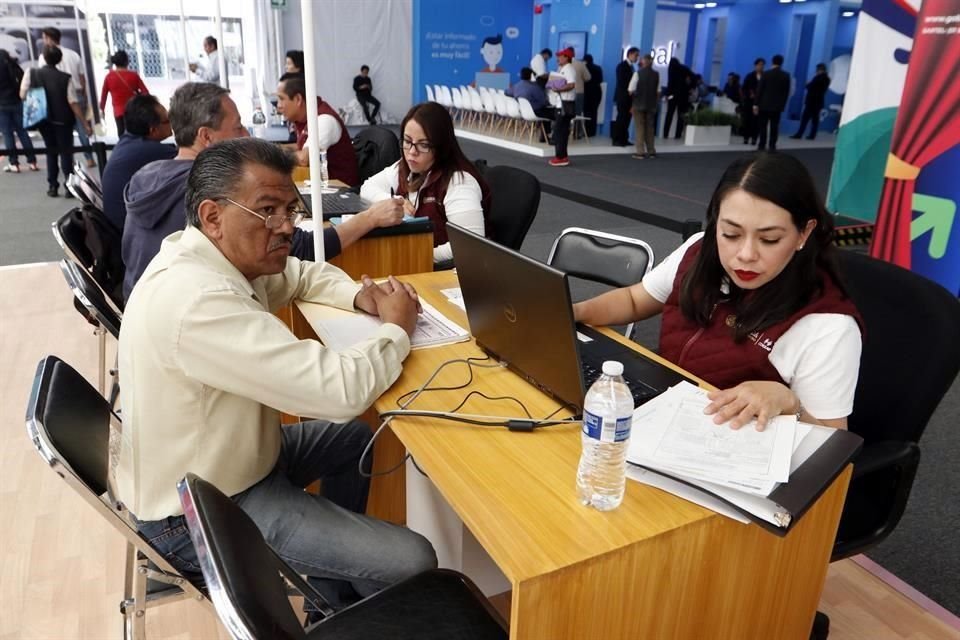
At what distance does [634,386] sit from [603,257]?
3.83ft

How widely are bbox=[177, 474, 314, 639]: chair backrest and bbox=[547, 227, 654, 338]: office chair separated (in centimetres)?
162

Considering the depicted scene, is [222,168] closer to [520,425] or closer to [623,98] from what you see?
[520,425]

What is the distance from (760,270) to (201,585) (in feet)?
4.17

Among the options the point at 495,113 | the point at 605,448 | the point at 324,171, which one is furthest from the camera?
the point at 495,113

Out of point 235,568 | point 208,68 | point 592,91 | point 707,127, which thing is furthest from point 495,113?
point 235,568

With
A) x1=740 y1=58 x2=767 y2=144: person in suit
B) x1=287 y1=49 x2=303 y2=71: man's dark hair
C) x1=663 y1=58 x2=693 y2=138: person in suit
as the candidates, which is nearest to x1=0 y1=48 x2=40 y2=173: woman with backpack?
x1=287 y1=49 x2=303 y2=71: man's dark hair

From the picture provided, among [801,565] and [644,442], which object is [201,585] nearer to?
[644,442]

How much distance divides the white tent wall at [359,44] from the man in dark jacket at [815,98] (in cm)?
778

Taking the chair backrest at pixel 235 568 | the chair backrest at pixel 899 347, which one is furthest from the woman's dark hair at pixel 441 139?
the chair backrest at pixel 235 568

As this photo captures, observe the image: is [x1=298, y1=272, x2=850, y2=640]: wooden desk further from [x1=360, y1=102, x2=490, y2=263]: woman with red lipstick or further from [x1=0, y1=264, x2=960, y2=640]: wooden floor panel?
[x1=360, y1=102, x2=490, y2=263]: woman with red lipstick

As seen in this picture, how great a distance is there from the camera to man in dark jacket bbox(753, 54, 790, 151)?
1059 cm

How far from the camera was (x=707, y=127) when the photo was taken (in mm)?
11977

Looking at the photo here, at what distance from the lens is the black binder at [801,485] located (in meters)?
1.00

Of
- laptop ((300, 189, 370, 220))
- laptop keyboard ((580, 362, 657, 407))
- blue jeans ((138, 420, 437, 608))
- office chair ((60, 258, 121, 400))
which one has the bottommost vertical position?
blue jeans ((138, 420, 437, 608))
